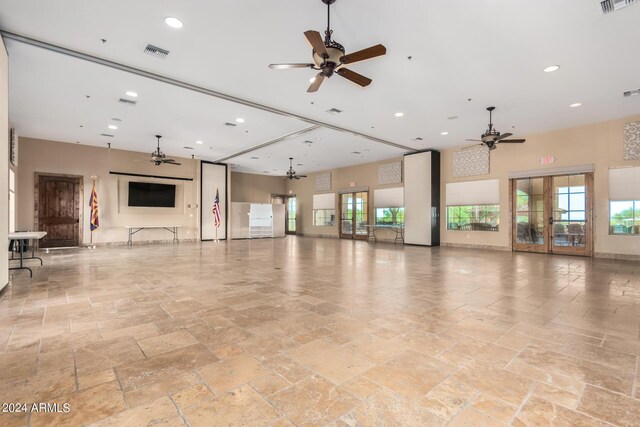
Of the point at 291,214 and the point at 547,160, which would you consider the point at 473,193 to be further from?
the point at 291,214

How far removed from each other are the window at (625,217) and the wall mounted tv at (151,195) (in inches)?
568

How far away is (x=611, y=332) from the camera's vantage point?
111 inches

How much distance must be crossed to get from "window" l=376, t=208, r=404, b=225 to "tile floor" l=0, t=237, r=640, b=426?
7.88 metres

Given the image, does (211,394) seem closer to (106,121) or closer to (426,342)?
(426,342)

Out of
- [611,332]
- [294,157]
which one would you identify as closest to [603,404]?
[611,332]

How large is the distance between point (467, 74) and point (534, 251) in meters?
6.51

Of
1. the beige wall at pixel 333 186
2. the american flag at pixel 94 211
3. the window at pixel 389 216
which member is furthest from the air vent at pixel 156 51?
the window at pixel 389 216

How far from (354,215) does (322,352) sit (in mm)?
12227

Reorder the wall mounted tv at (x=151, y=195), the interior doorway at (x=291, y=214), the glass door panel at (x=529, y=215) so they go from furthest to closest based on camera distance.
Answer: the interior doorway at (x=291, y=214), the wall mounted tv at (x=151, y=195), the glass door panel at (x=529, y=215)

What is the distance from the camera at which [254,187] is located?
17.2 meters

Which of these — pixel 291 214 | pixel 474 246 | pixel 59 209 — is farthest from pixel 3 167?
pixel 291 214

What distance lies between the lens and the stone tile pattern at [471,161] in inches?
396

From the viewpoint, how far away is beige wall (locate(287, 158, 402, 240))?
13694 millimetres

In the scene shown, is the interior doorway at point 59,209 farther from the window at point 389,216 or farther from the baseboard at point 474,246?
the baseboard at point 474,246
